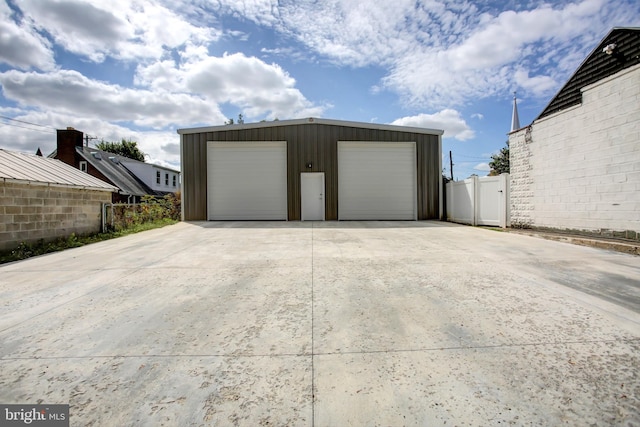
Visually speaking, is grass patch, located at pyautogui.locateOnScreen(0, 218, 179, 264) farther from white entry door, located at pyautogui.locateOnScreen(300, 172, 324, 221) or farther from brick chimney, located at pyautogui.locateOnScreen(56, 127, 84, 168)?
brick chimney, located at pyautogui.locateOnScreen(56, 127, 84, 168)

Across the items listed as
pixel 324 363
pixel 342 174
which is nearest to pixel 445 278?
pixel 324 363

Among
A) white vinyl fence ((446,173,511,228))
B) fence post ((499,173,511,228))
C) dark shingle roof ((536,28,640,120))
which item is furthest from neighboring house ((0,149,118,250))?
dark shingle roof ((536,28,640,120))

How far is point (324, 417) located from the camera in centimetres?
147

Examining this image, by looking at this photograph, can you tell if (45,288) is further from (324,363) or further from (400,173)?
(400,173)

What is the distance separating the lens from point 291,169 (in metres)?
12.1

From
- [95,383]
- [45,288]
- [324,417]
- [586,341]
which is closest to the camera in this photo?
[324,417]

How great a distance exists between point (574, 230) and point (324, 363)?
25.7 feet

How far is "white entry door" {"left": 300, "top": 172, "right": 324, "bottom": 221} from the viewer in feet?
40.0

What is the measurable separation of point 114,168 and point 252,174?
1715 cm

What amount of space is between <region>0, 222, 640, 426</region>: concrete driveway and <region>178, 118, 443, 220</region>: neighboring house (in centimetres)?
799

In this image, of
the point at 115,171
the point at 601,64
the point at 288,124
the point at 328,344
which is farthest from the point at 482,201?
the point at 115,171

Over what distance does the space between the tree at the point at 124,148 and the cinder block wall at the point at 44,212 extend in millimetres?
36027

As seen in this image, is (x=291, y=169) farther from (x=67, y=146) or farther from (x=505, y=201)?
(x=67, y=146)

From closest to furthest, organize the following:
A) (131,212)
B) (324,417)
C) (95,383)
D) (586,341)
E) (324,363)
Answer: (324,417)
(95,383)
(324,363)
(586,341)
(131,212)
